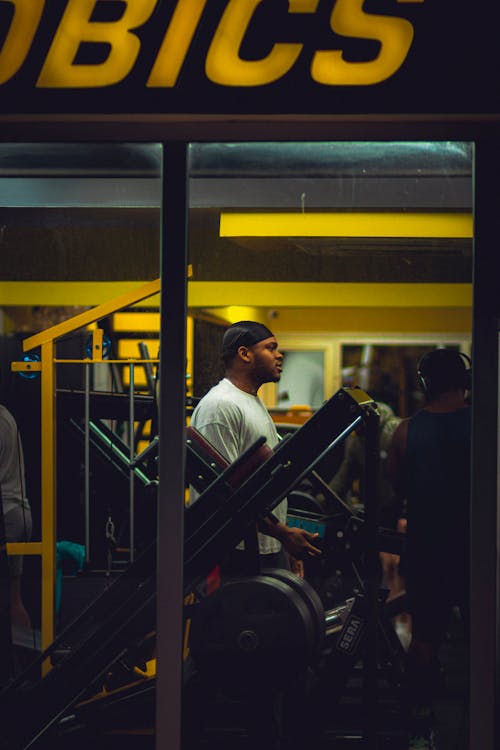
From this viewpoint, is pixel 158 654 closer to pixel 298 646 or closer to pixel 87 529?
pixel 298 646

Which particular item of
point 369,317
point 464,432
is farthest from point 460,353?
point 369,317

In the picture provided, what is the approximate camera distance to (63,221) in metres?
3.62

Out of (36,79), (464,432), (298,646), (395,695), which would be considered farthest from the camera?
(395,695)

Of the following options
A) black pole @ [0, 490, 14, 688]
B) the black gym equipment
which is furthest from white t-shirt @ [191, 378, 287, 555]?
black pole @ [0, 490, 14, 688]

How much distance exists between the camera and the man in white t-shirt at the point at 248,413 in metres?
3.52

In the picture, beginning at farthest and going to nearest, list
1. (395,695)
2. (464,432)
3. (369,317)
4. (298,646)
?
1. (369,317)
2. (395,695)
3. (464,432)
4. (298,646)

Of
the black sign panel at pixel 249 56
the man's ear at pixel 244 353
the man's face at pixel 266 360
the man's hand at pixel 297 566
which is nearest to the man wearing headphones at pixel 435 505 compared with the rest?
the man's hand at pixel 297 566

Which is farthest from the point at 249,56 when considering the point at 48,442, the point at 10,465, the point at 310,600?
the point at 310,600

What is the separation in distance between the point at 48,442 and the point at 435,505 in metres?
1.56

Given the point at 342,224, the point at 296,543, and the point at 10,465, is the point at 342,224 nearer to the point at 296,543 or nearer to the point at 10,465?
the point at 296,543

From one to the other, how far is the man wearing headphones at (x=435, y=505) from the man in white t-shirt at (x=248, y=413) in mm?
446

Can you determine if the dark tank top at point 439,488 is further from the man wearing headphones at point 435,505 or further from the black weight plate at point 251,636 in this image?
the black weight plate at point 251,636

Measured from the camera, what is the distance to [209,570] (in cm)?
319

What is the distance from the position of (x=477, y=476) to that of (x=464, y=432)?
644mm
